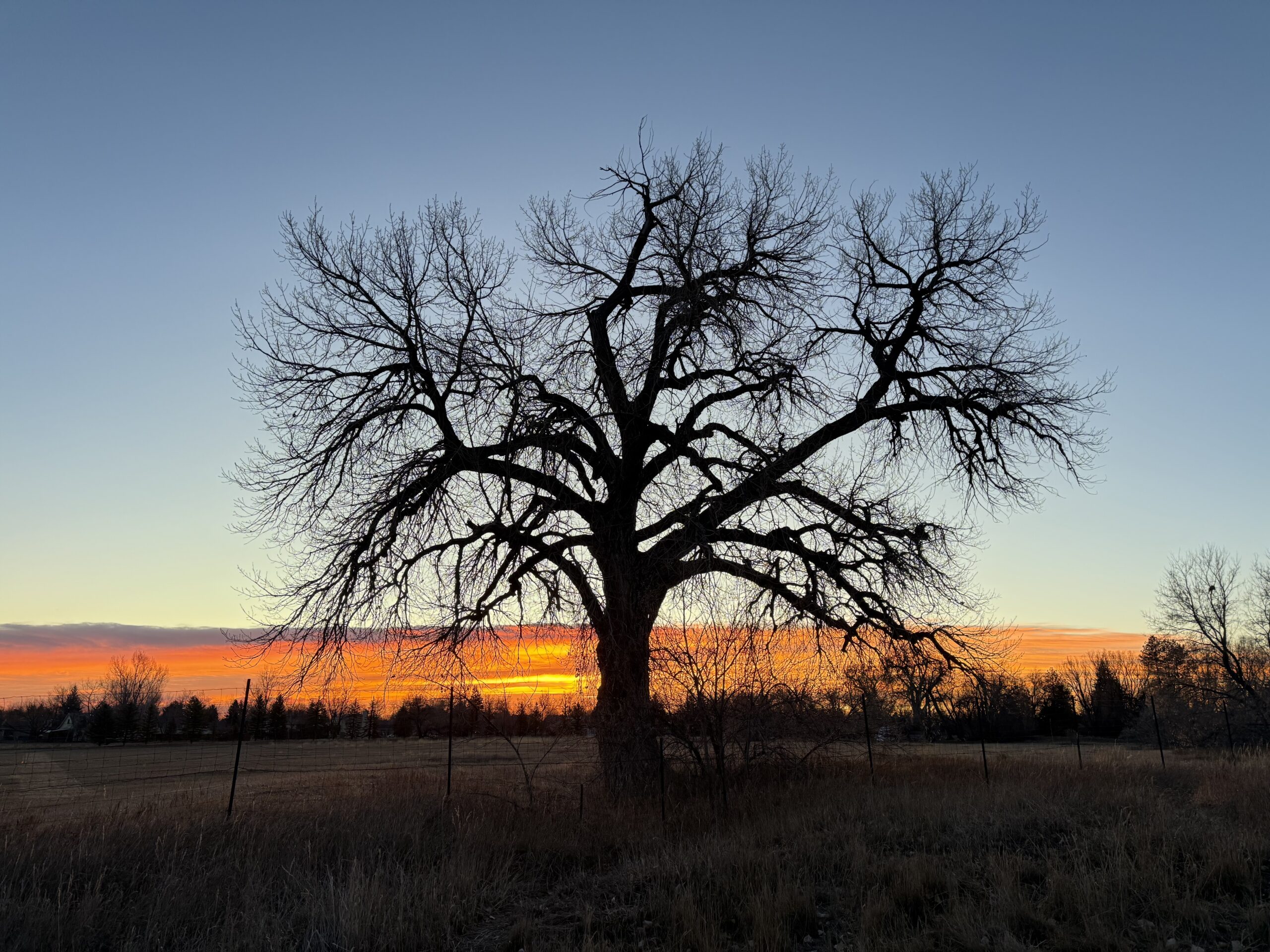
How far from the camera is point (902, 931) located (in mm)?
6258

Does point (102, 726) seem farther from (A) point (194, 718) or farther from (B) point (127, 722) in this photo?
(A) point (194, 718)

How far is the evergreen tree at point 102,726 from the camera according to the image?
47750 millimetres

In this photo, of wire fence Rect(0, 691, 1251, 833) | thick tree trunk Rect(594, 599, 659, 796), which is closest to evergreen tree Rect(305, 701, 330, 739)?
wire fence Rect(0, 691, 1251, 833)

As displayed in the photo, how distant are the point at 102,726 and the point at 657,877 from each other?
5384 centimetres

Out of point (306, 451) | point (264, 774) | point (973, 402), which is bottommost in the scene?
point (264, 774)

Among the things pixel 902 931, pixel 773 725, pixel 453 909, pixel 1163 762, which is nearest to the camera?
pixel 902 931

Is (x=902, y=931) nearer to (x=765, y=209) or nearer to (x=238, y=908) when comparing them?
(x=238, y=908)

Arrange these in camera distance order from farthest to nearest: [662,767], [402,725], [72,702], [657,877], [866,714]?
[72,702] < [402,725] < [866,714] < [662,767] < [657,877]

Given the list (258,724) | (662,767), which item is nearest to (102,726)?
(258,724)

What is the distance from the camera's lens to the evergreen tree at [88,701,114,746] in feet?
157

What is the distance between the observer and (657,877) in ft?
26.1

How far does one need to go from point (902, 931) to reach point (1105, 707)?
49.9 meters

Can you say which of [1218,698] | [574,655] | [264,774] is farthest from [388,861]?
[1218,698]

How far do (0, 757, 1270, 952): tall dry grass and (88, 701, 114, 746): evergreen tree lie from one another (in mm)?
47748
